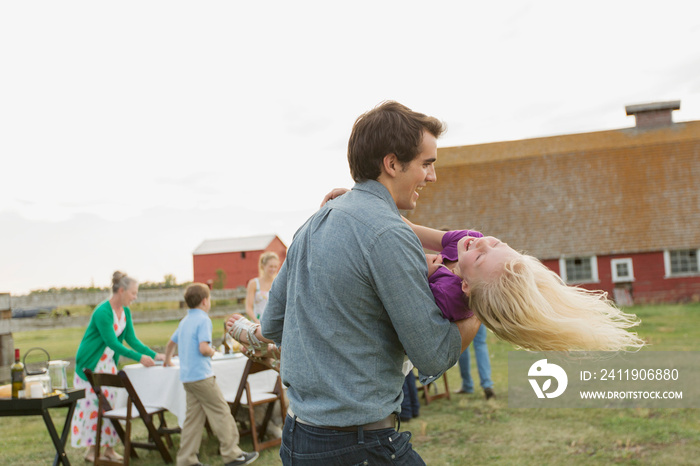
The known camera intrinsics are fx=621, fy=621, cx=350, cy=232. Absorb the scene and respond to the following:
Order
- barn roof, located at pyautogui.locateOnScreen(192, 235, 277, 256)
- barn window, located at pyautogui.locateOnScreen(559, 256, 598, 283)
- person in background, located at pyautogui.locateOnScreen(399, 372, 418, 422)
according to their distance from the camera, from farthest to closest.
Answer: barn roof, located at pyautogui.locateOnScreen(192, 235, 277, 256) → barn window, located at pyautogui.locateOnScreen(559, 256, 598, 283) → person in background, located at pyautogui.locateOnScreen(399, 372, 418, 422)

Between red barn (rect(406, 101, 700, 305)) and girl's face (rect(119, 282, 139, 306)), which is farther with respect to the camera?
red barn (rect(406, 101, 700, 305))

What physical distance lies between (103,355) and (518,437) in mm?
4741

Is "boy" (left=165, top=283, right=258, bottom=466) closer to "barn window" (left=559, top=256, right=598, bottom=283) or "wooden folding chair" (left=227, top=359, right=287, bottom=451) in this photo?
"wooden folding chair" (left=227, top=359, right=287, bottom=451)

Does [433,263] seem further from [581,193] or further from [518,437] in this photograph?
[581,193]

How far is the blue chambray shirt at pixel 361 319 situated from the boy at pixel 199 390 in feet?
14.6

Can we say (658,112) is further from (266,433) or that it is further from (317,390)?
(317,390)

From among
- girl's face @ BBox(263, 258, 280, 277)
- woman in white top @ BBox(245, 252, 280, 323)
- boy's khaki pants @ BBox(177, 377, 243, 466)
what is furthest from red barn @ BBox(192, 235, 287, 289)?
boy's khaki pants @ BBox(177, 377, 243, 466)

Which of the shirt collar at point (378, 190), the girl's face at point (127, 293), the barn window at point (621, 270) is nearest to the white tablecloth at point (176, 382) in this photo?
the girl's face at point (127, 293)

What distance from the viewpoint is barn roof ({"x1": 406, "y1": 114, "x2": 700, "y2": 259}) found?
25656mm

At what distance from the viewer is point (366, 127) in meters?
2.09

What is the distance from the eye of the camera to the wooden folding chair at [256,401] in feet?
22.6

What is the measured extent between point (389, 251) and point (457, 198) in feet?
89.9

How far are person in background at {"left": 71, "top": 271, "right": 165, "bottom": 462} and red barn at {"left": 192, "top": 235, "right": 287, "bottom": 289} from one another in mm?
32549

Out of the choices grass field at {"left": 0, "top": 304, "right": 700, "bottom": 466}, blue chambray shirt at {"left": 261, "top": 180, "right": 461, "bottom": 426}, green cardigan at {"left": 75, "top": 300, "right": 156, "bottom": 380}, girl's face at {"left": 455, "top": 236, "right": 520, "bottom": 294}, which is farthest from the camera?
green cardigan at {"left": 75, "top": 300, "right": 156, "bottom": 380}
